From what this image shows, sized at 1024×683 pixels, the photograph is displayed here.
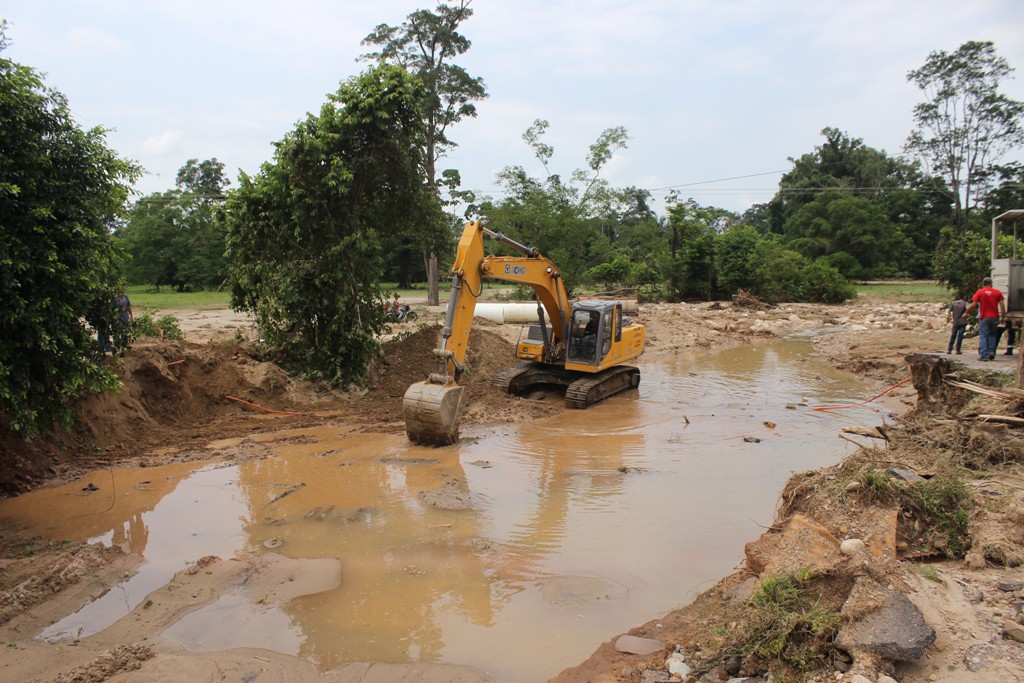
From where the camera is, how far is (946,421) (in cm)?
879

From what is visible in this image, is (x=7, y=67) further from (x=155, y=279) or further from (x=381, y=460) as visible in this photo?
(x=155, y=279)

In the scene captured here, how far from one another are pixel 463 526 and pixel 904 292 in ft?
133

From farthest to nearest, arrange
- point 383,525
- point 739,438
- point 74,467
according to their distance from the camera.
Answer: point 739,438 < point 74,467 < point 383,525

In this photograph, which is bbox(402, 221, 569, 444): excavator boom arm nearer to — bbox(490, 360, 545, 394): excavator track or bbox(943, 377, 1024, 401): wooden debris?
bbox(490, 360, 545, 394): excavator track

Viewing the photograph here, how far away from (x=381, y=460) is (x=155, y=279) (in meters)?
37.0

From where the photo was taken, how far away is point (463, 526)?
779cm

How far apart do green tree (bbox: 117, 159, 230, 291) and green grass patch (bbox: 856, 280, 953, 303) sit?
37.3 meters

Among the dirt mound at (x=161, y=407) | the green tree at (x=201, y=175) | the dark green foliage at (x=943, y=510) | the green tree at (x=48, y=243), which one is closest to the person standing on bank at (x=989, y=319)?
the dark green foliage at (x=943, y=510)

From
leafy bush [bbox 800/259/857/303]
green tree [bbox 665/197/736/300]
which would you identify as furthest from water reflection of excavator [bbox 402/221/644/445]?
leafy bush [bbox 800/259/857/303]

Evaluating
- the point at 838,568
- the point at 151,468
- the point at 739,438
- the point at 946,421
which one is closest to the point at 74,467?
the point at 151,468

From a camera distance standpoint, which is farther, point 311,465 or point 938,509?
point 311,465

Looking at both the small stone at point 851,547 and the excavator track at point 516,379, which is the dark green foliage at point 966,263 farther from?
the small stone at point 851,547

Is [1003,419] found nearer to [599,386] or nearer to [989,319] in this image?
[989,319]

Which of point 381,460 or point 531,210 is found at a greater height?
A: point 531,210
